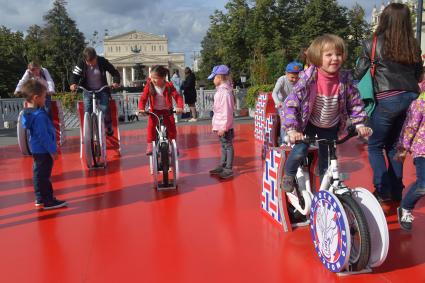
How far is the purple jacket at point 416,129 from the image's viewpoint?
3455mm

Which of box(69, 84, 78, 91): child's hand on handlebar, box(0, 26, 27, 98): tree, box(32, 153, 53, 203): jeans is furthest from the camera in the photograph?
box(0, 26, 27, 98): tree

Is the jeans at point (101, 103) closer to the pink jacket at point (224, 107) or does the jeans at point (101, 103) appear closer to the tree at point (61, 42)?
the pink jacket at point (224, 107)

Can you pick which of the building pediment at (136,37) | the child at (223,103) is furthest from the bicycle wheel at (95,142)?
the building pediment at (136,37)

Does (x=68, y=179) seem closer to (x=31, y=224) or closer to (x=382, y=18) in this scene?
(x=31, y=224)

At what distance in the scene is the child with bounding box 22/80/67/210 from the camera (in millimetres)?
4512

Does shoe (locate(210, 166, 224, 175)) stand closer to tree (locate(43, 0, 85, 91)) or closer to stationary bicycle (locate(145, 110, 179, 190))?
A: stationary bicycle (locate(145, 110, 179, 190))

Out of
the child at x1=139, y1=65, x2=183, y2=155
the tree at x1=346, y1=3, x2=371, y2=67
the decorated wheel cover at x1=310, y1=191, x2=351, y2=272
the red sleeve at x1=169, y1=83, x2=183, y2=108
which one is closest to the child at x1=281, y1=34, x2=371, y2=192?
the decorated wheel cover at x1=310, y1=191, x2=351, y2=272

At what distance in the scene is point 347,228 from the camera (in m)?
2.70

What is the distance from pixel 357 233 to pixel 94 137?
471 centimetres

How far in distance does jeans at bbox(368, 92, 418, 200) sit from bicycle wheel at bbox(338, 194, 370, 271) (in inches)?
56.1

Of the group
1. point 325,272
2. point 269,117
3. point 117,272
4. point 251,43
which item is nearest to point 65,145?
point 269,117

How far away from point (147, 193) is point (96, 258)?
1899 millimetres

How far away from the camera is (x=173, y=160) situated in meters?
5.32

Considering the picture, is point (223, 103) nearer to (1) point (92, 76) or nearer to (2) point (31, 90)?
(2) point (31, 90)
